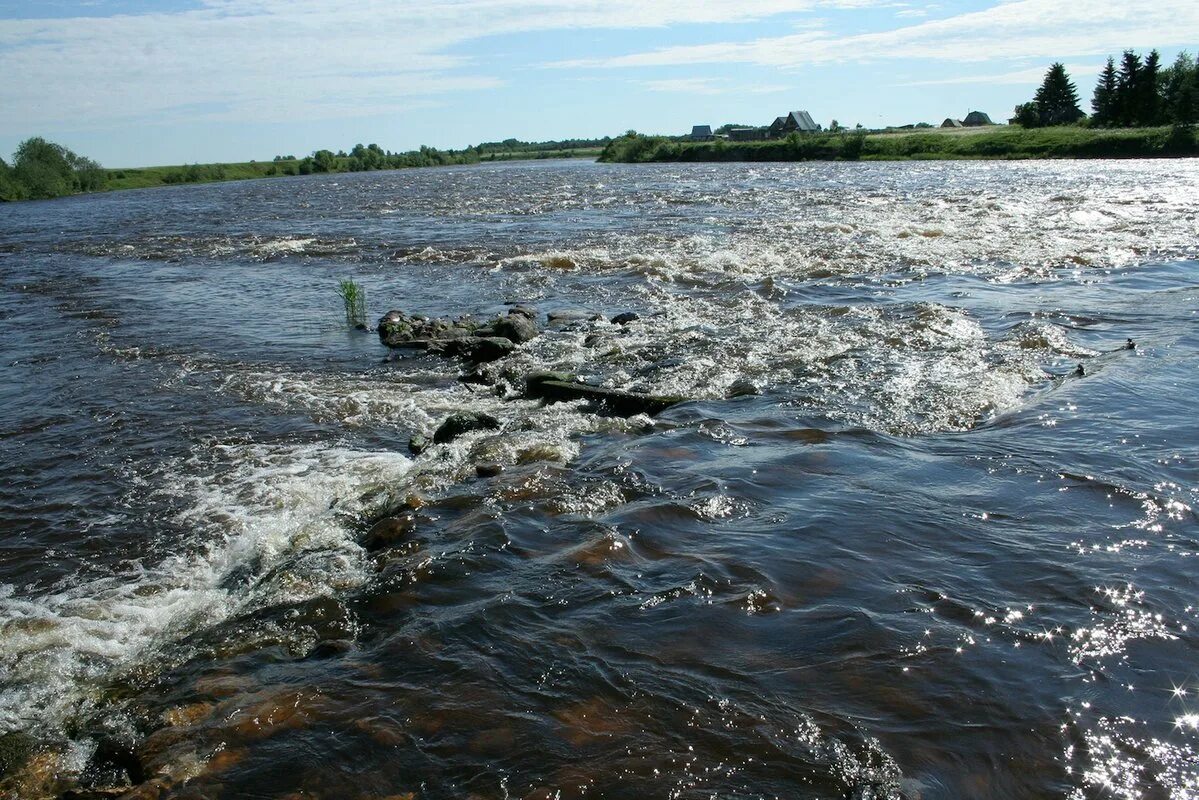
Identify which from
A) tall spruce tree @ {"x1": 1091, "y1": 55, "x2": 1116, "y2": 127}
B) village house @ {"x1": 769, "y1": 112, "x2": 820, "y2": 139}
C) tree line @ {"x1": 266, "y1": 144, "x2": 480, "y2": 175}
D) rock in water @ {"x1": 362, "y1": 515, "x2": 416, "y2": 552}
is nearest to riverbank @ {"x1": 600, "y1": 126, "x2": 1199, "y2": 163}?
tall spruce tree @ {"x1": 1091, "y1": 55, "x2": 1116, "y2": 127}

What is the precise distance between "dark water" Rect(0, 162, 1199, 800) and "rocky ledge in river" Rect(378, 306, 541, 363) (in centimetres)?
59

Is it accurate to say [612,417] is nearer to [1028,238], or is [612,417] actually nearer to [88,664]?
[88,664]

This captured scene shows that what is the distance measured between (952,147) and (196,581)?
83135 mm

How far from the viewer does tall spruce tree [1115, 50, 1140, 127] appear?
76.0 meters

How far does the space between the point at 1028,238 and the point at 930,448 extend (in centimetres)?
1909

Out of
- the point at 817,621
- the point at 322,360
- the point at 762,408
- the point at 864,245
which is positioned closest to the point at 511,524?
the point at 817,621

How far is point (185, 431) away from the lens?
1033 centimetres

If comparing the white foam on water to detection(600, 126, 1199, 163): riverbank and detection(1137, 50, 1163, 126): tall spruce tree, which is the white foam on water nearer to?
detection(600, 126, 1199, 163): riverbank

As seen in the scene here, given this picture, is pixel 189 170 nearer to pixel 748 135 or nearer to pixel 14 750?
pixel 748 135

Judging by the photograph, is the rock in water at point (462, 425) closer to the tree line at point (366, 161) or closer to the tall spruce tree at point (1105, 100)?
the tall spruce tree at point (1105, 100)

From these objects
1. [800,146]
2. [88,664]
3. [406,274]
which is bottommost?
[88,664]

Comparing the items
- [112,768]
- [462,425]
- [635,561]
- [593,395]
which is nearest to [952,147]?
[593,395]

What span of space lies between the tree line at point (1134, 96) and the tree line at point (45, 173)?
358 feet

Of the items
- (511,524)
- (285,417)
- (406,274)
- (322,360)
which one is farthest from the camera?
(406,274)
